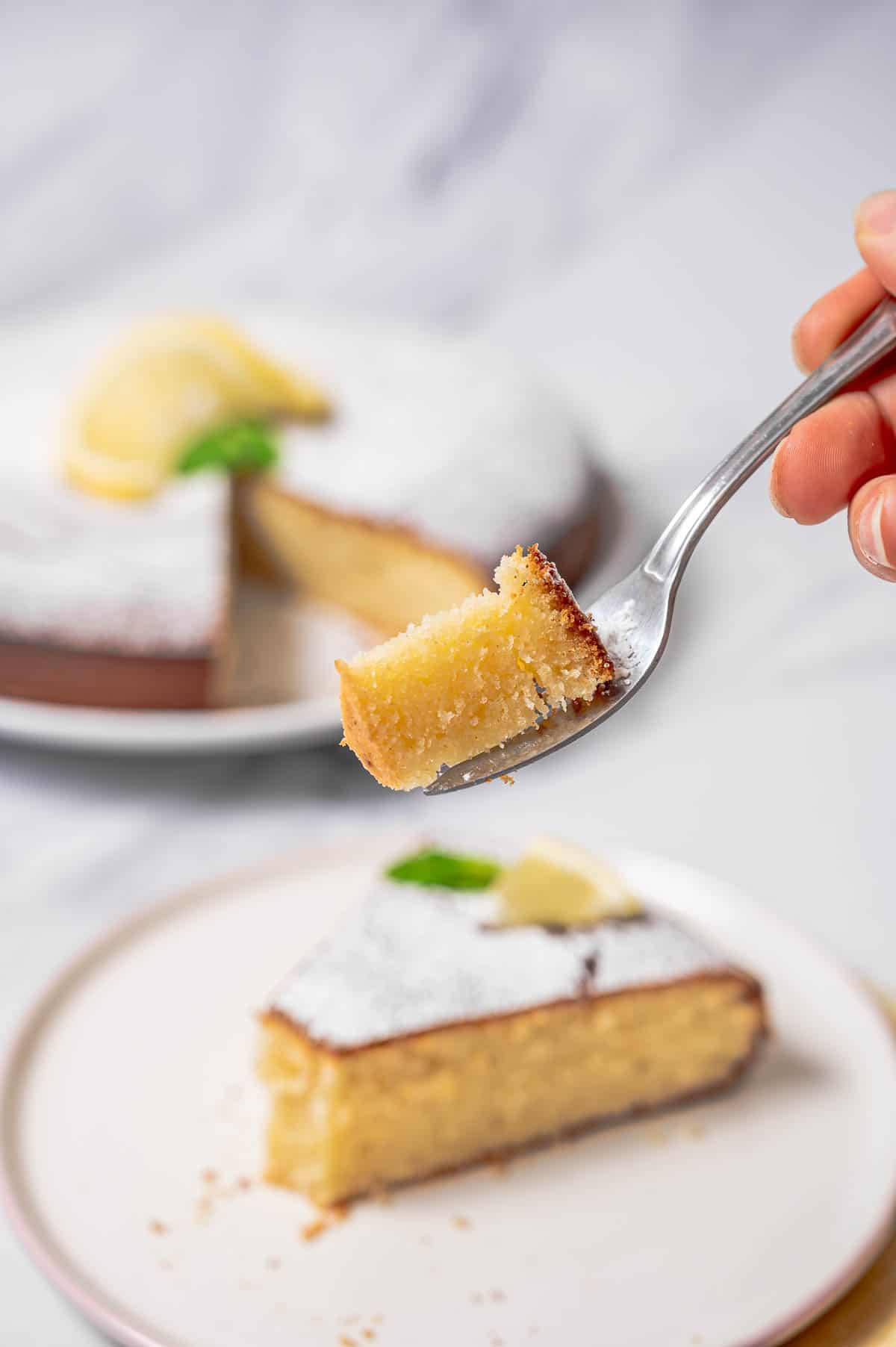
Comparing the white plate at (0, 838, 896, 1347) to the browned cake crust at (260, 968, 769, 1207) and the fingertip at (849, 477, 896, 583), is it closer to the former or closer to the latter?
the browned cake crust at (260, 968, 769, 1207)

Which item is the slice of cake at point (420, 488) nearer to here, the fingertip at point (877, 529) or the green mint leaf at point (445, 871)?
the green mint leaf at point (445, 871)

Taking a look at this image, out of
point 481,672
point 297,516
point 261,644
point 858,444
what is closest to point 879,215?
point 858,444

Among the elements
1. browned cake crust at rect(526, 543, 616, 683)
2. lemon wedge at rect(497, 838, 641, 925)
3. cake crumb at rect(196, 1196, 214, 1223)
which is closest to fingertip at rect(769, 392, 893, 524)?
browned cake crust at rect(526, 543, 616, 683)

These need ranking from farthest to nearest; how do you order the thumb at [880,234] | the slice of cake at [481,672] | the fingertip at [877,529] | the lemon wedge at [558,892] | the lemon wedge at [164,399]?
the lemon wedge at [164,399] → the lemon wedge at [558,892] → the thumb at [880,234] → the fingertip at [877,529] → the slice of cake at [481,672]

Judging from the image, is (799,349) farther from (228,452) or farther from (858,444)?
(228,452)

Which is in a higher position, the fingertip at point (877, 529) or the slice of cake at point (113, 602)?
the slice of cake at point (113, 602)

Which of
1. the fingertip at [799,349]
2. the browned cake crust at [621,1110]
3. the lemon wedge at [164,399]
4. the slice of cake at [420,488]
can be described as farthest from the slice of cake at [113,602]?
the fingertip at [799,349]

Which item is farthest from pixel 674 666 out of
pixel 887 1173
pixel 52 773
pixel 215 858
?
pixel 887 1173
